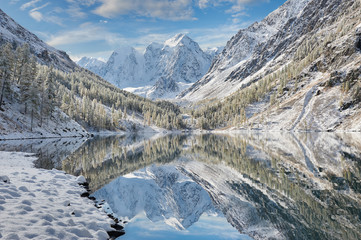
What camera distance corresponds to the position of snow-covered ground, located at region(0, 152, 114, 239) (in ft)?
30.3

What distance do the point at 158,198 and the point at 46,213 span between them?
35.5ft

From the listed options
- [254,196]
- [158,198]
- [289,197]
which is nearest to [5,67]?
[158,198]

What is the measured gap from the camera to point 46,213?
36.6 ft

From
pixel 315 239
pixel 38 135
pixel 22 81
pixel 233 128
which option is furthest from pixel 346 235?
pixel 233 128

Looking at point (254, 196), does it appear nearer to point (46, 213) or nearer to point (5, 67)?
point (46, 213)

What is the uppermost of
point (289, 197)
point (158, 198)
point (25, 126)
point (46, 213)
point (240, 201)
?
point (25, 126)

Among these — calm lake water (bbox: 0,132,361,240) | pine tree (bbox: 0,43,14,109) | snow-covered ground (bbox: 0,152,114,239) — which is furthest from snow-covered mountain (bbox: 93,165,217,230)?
pine tree (bbox: 0,43,14,109)

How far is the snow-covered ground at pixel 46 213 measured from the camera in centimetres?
923

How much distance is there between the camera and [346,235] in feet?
36.6

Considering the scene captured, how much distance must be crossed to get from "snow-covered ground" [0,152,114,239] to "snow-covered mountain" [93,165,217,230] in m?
2.82

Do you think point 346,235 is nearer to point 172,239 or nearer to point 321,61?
point 172,239

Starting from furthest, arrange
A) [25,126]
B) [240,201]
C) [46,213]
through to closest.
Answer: [25,126], [240,201], [46,213]

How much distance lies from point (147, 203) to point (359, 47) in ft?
584

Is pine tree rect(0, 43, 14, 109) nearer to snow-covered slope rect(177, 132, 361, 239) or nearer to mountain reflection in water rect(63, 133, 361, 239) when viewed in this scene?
mountain reflection in water rect(63, 133, 361, 239)
